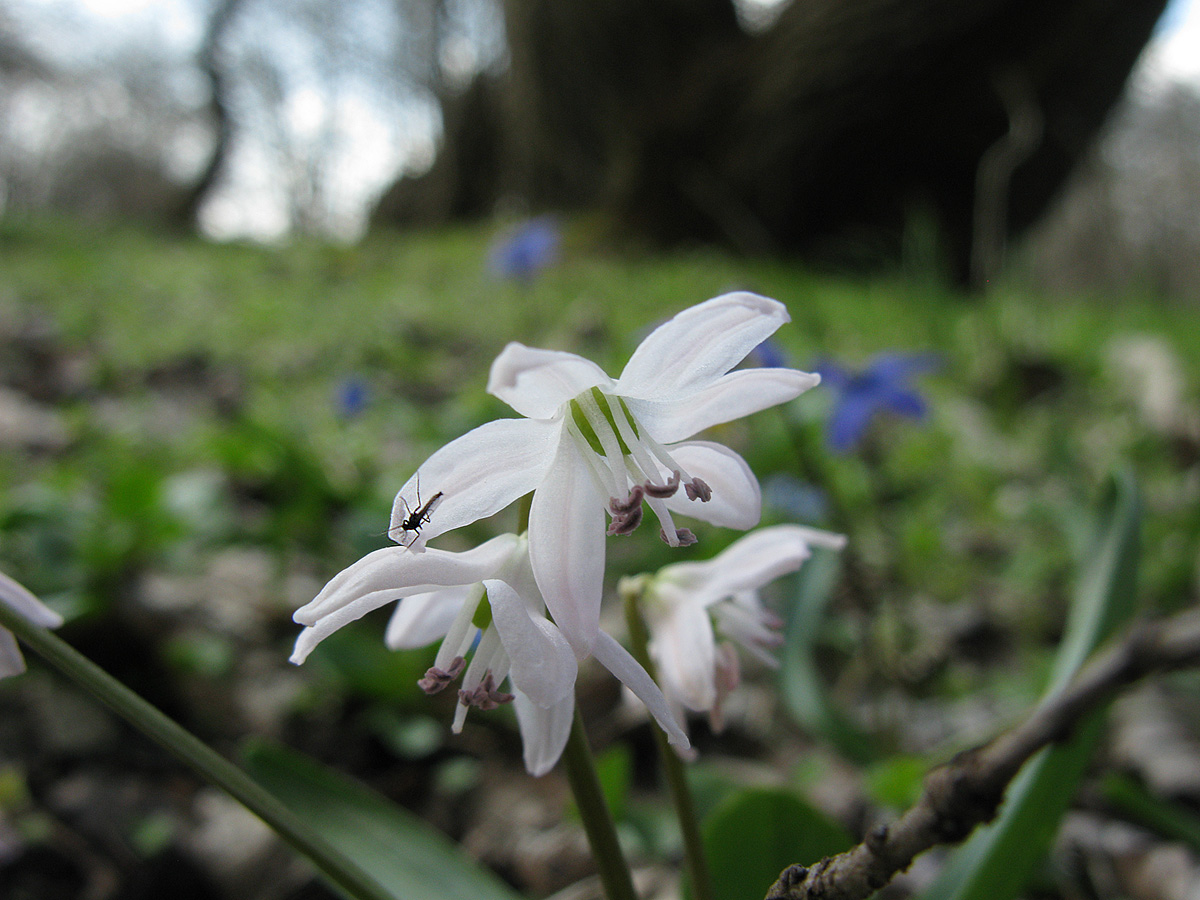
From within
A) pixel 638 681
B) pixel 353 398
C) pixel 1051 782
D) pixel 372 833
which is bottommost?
pixel 353 398

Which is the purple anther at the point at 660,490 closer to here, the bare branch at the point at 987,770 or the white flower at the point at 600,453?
the white flower at the point at 600,453

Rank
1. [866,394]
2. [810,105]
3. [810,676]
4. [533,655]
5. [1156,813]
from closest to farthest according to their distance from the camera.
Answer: [533,655] → [1156,813] → [810,676] → [866,394] → [810,105]

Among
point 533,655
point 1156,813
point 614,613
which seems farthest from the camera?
point 614,613

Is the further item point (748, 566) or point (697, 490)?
point (748, 566)

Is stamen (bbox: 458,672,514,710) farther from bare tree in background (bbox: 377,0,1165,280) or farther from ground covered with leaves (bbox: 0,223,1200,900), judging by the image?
bare tree in background (bbox: 377,0,1165,280)

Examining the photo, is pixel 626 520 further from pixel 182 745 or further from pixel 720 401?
pixel 182 745

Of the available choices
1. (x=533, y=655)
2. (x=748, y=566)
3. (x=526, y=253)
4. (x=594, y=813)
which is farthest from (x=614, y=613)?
(x=526, y=253)

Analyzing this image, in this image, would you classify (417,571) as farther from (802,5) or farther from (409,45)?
(409,45)

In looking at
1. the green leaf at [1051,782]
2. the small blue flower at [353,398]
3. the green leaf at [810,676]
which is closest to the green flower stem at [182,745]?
the green leaf at [1051,782]
